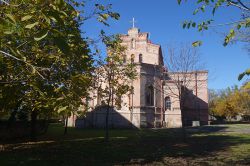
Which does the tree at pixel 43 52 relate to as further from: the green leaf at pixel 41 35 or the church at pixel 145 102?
the church at pixel 145 102

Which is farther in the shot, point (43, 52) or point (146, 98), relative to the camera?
point (146, 98)

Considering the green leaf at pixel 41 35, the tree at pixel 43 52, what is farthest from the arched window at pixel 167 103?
the green leaf at pixel 41 35

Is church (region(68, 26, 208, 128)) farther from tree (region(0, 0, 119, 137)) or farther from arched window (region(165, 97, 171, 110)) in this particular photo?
tree (region(0, 0, 119, 137))

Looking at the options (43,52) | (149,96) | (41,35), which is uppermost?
(149,96)

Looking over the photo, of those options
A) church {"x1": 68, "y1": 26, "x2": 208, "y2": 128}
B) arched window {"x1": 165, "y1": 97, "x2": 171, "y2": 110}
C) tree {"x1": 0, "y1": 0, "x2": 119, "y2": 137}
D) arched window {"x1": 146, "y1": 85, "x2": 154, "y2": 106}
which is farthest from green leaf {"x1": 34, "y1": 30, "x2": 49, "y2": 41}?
arched window {"x1": 165, "y1": 97, "x2": 171, "y2": 110}

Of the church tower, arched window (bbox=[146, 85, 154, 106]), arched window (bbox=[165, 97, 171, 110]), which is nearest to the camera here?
the church tower

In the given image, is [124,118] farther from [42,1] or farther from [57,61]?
[42,1]

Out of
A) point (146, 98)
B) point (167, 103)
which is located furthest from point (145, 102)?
point (167, 103)

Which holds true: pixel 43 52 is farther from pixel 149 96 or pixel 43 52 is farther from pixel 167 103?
pixel 167 103

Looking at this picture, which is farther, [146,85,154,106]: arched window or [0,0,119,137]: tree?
[146,85,154,106]: arched window

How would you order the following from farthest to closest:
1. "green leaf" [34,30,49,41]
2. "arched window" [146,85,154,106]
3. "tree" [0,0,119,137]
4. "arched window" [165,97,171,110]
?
"arched window" [165,97,171,110], "arched window" [146,85,154,106], "tree" [0,0,119,137], "green leaf" [34,30,49,41]

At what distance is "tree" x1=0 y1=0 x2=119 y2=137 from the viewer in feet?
11.0

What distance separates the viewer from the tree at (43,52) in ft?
11.0

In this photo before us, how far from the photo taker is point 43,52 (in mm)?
10609
